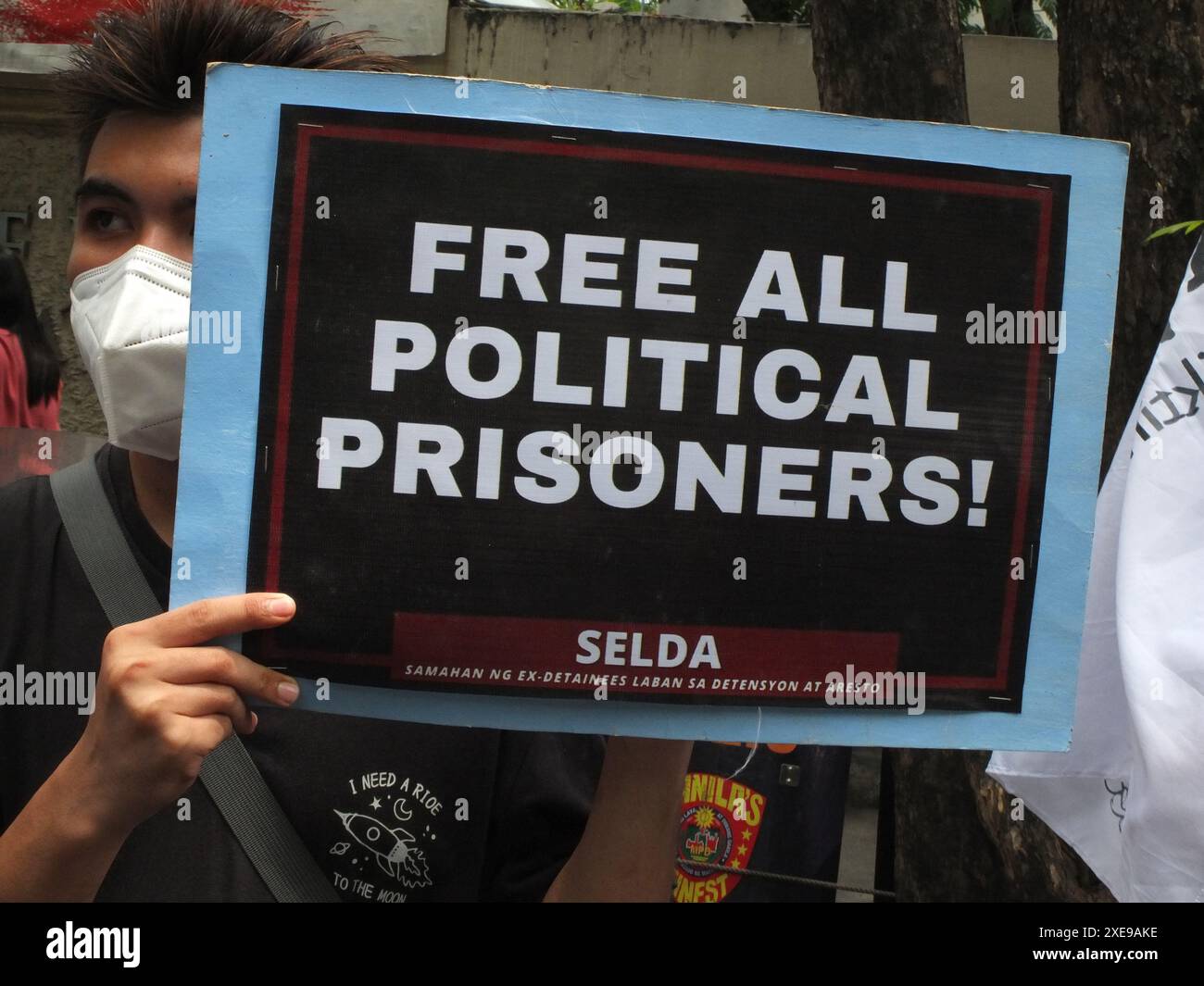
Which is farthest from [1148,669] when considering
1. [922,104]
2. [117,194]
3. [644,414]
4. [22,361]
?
[22,361]

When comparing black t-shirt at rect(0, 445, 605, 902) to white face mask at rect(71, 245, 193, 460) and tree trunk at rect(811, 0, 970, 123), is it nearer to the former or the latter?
white face mask at rect(71, 245, 193, 460)

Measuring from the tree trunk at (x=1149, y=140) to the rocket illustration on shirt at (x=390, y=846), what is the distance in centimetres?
158

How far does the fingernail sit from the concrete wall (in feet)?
18.8

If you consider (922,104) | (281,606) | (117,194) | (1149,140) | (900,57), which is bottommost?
(281,606)

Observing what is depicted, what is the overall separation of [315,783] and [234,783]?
0.10 metres

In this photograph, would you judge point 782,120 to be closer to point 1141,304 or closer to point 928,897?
point 1141,304

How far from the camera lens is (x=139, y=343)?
56.9 inches

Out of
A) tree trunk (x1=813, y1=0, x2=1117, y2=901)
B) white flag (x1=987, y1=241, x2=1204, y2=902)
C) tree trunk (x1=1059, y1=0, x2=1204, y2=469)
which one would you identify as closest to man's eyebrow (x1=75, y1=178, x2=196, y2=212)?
white flag (x1=987, y1=241, x2=1204, y2=902)

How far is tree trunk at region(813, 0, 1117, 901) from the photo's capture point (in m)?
2.89

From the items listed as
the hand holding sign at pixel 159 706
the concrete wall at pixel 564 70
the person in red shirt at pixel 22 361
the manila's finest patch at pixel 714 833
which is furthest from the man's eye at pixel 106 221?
the concrete wall at pixel 564 70

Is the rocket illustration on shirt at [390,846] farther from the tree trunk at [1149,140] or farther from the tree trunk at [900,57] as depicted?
the tree trunk at [900,57]

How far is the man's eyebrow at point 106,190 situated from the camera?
1548mm

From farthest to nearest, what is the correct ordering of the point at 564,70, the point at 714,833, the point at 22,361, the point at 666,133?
the point at 564,70 → the point at 22,361 → the point at 714,833 → the point at 666,133

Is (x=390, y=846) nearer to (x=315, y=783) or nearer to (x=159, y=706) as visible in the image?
(x=315, y=783)
